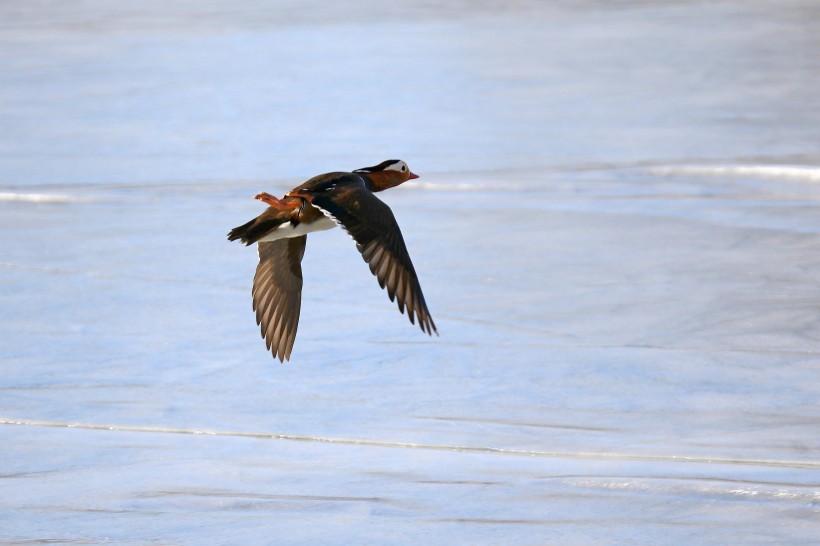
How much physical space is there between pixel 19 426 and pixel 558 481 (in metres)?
1.81

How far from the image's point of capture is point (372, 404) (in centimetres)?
533

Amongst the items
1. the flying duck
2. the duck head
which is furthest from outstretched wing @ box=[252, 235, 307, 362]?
the flying duck

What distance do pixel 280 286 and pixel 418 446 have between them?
71 cm

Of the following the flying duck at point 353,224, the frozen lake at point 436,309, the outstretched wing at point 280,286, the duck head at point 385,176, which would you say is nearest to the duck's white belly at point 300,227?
the flying duck at point 353,224

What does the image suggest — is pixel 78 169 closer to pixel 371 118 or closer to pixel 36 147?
pixel 36 147

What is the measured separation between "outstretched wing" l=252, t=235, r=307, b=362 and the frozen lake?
330mm

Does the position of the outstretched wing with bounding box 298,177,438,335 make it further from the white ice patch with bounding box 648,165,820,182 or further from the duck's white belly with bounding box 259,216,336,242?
the white ice patch with bounding box 648,165,820,182

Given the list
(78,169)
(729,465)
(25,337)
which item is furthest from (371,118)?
(729,465)

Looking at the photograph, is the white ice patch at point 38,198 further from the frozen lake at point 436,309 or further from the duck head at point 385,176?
the duck head at point 385,176

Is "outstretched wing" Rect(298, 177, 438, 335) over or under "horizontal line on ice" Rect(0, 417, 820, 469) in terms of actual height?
over

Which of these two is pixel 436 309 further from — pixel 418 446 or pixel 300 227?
pixel 300 227

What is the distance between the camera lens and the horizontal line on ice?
4746 millimetres

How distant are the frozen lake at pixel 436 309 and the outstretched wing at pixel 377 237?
582mm

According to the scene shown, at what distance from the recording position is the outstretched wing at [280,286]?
5.15m
